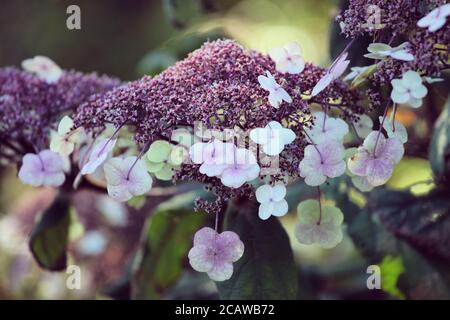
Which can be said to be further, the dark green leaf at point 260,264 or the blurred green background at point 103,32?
the blurred green background at point 103,32

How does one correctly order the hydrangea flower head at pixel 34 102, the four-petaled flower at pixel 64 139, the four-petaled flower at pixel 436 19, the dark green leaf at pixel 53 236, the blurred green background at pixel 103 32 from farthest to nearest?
the blurred green background at pixel 103 32
the dark green leaf at pixel 53 236
the hydrangea flower head at pixel 34 102
the four-petaled flower at pixel 64 139
the four-petaled flower at pixel 436 19

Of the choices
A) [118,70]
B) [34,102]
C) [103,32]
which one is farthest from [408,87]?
[103,32]

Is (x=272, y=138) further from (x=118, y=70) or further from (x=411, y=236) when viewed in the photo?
(x=118, y=70)

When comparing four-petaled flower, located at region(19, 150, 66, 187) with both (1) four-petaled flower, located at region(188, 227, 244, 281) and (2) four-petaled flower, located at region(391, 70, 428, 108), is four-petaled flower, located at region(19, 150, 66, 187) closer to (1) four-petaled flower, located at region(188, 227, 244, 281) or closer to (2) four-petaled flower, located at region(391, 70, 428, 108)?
(1) four-petaled flower, located at region(188, 227, 244, 281)

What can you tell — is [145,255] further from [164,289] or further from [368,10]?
[368,10]

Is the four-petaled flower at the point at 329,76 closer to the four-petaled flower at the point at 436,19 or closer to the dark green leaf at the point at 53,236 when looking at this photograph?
the four-petaled flower at the point at 436,19

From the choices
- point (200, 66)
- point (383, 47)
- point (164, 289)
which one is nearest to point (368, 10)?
point (383, 47)

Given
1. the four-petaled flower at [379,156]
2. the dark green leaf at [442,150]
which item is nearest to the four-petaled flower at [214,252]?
the four-petaled flower at [379,156]
